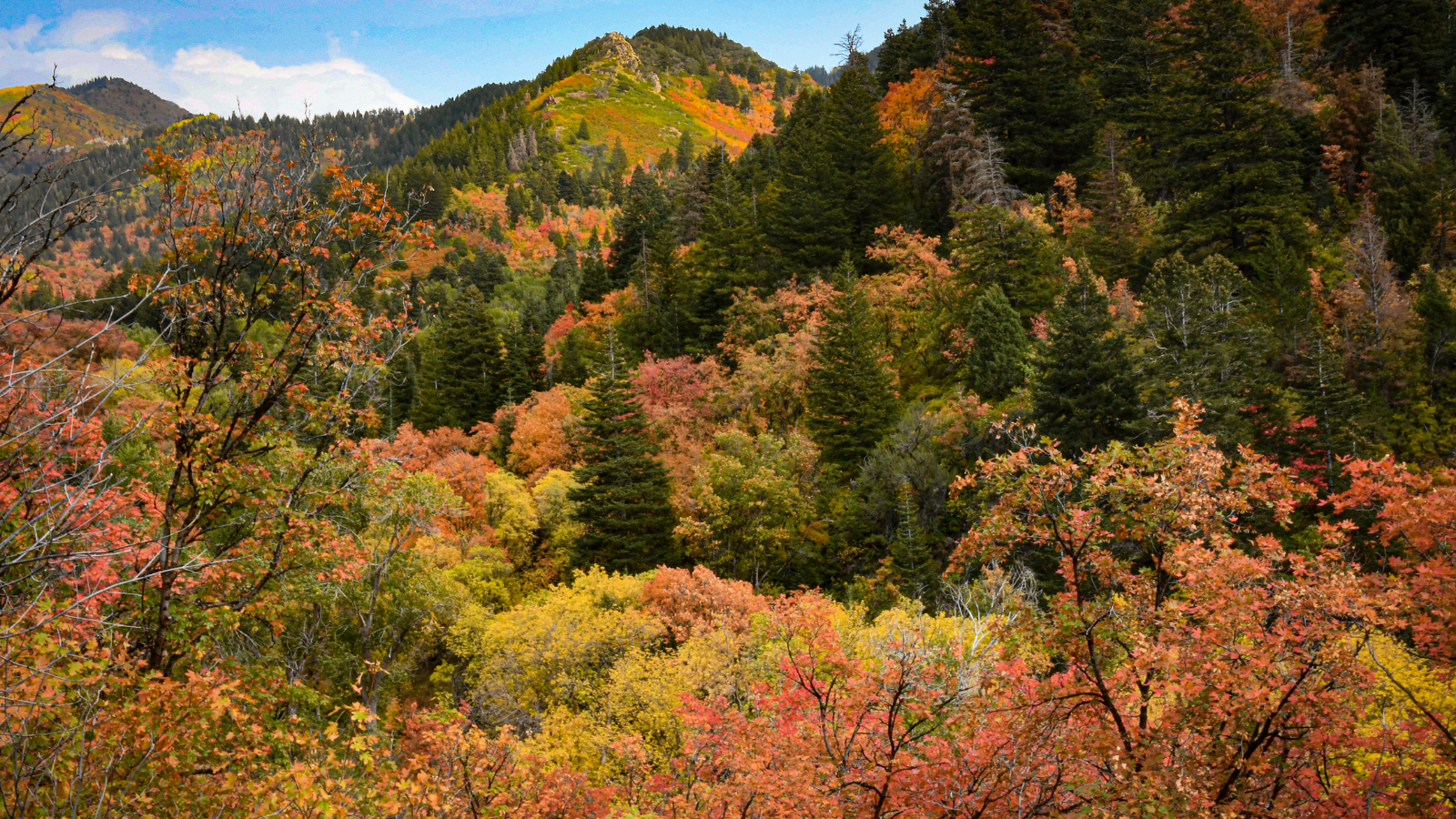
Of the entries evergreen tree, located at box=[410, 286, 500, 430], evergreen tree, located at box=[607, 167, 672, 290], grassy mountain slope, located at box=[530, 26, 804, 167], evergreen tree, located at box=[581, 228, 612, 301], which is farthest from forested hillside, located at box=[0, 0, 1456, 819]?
grassy mountain slope, located at box=[530, 26, 804, 167]

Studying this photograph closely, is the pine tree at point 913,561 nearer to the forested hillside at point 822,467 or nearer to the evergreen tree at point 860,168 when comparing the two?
the forested hillside at point 822,467

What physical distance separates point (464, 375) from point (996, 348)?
3476 cm

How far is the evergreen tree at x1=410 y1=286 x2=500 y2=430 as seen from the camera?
A: 155ft

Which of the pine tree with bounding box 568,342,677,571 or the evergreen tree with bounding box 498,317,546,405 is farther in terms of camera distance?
the evergreen tree with bounding box 498,317,546,405

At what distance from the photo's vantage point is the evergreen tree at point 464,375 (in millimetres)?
47219

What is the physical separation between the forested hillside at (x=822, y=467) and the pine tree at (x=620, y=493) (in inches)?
9.5

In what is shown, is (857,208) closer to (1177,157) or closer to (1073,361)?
(1177,157)

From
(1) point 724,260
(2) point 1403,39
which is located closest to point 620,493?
(1) point 724,260

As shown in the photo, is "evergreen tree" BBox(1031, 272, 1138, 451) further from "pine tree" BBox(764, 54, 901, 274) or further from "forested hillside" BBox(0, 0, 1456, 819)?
"pine tree" BBox(764, 54, 901, 274)

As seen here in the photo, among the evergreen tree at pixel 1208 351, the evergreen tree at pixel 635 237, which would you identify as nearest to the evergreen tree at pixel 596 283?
the evergreen tree at pixel 635 237

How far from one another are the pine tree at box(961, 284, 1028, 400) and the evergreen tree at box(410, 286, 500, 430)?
31256 mm

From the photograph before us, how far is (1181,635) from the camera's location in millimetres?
8672

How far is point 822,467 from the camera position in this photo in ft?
97.7

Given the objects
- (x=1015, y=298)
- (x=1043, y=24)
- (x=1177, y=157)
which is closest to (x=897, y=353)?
(x=1015, y=298)
